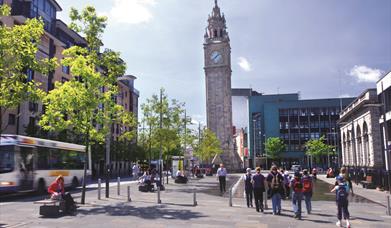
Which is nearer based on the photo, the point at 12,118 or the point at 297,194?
the point at 297,194

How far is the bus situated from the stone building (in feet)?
90.5

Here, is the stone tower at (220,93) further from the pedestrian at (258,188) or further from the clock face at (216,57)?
the pedestrian at (258,188)

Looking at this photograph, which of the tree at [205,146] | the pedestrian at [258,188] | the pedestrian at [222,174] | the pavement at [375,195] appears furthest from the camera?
the tree at [205,146]

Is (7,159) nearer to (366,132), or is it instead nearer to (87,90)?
(87,90)

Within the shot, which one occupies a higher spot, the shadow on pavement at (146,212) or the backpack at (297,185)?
the backpack at (297,185)

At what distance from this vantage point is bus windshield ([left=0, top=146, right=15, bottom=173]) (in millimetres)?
20973

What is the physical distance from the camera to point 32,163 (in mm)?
23125

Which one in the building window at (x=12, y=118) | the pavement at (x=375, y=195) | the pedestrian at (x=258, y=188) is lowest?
the pavement at (x=375, y=195)

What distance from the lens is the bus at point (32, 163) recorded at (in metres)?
21.1

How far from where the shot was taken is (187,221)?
1392 cm

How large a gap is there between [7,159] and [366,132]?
41377mm

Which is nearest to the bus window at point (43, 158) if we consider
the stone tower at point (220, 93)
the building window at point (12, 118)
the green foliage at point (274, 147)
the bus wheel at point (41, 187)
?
the bus wheel at point (41, 187)

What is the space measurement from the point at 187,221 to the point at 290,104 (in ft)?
346

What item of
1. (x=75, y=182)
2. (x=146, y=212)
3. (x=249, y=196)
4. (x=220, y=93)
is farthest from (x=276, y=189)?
(x=220, y=93)
